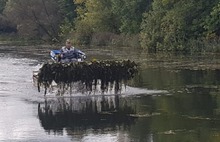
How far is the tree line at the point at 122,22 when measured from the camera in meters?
55.5

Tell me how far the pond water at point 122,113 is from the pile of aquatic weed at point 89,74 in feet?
1.73

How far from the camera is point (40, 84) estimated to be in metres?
22.6

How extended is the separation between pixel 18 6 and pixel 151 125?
246 ft

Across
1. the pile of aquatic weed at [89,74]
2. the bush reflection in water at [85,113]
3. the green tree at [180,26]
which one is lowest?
the bush reflection in water at [85,113]

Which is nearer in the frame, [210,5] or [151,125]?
[151,125]

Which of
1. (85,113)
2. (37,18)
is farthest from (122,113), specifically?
(37,18)

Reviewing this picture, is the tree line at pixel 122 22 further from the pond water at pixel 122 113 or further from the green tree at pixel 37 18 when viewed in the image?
the pond water at pixel 122 113

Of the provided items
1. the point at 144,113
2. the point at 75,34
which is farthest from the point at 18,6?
the point at 144,113

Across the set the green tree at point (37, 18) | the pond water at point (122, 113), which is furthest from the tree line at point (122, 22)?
the pond water at point (122, 113)

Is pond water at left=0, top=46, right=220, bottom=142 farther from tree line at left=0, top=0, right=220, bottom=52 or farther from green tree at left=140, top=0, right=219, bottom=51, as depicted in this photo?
green tree at left=140, top=0, right=219, bottom=51

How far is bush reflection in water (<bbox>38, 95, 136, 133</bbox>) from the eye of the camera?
671 inches

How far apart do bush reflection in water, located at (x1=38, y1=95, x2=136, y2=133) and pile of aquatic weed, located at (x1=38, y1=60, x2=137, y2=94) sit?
603mm

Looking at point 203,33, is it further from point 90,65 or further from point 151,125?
point 151,125

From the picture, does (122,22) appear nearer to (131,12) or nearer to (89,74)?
(131,12)
